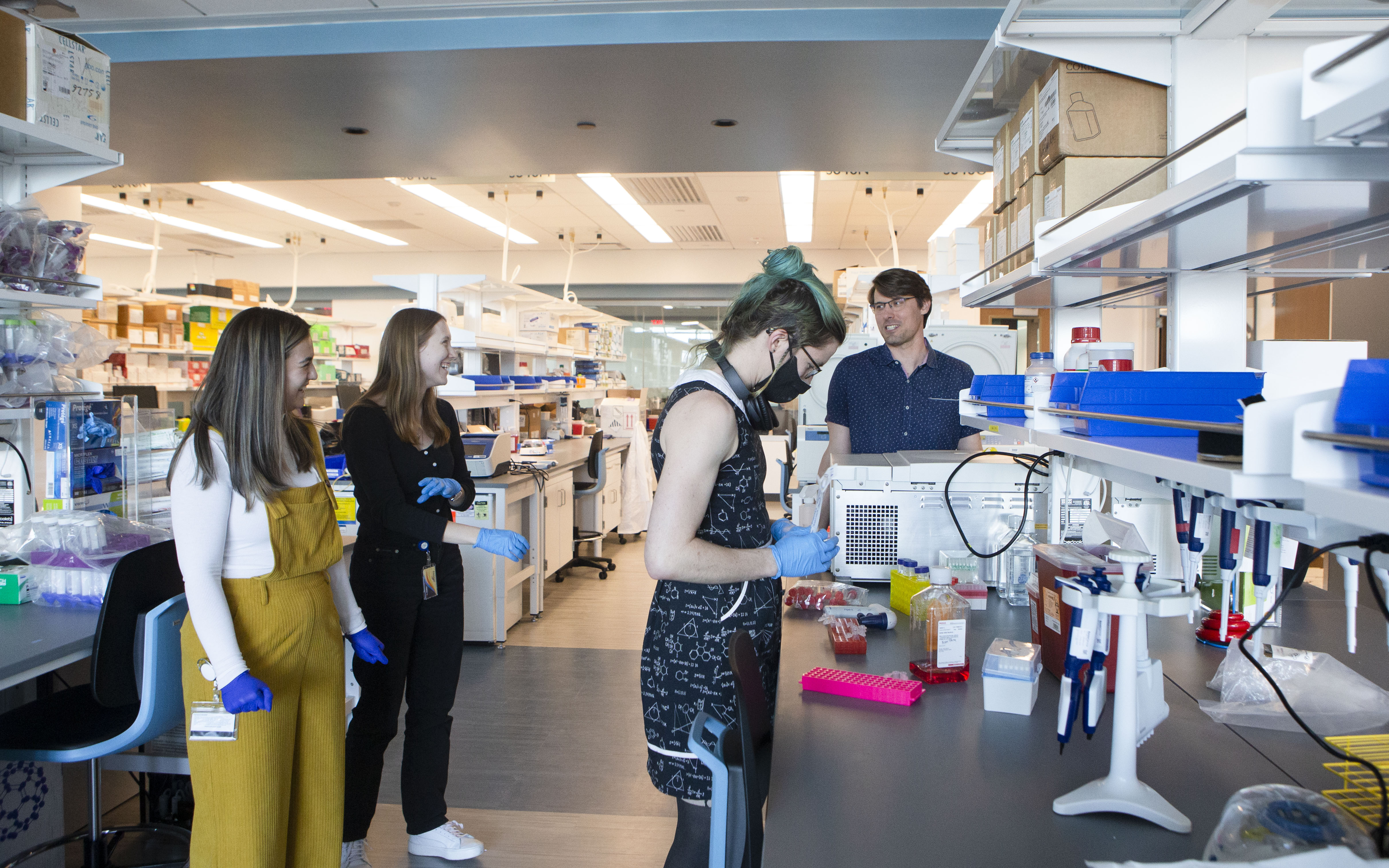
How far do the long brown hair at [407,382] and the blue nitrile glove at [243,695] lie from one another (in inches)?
33.7

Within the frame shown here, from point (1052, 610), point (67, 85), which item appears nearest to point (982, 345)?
point (1052, 610)

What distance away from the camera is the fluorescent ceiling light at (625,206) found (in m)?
7.05

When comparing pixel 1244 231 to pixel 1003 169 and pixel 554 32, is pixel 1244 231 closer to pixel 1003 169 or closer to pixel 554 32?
pixel 1003 169

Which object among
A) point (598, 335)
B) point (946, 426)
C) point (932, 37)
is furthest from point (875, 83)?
point (598, 335)

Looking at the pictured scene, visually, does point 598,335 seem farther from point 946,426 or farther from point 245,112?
point 946,426

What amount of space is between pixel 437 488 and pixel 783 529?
1.02 metres

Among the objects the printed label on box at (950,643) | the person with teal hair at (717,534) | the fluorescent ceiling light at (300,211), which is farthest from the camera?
the fluorescent ceiling light at (300,211)

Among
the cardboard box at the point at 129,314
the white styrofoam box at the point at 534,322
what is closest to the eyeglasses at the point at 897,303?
the white styrofoam box at the point at 534,322

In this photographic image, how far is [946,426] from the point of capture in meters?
3.10

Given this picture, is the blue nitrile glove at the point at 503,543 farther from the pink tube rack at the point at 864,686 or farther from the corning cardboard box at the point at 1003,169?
the corning cardboard box at the point at 1003,169

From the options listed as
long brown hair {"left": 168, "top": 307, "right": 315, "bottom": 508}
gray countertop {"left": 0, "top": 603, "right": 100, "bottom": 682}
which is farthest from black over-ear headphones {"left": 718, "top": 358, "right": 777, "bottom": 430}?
gray countertop {"left": 0, "top": 603, "right": 100, "bottom": 682}

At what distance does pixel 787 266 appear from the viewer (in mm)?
1632

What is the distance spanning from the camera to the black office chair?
5.91 meters

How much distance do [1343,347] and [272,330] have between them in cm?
253
